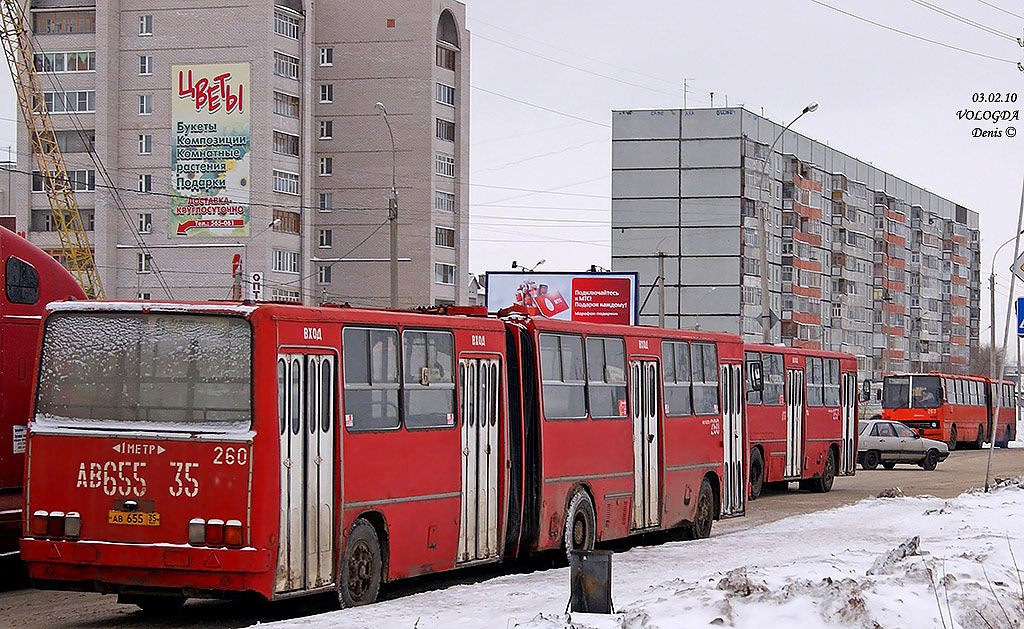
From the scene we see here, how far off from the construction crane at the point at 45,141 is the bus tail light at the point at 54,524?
54127 millimetres

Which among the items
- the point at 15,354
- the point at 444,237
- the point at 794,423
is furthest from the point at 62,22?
the point at 15,354

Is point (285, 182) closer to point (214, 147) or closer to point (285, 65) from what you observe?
point (214, 147)

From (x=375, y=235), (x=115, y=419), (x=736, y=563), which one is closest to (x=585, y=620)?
(x=115, y=419)

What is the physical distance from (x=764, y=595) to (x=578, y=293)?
48868 millimetres

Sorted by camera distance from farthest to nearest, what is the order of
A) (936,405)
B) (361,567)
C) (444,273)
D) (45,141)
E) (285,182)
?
(444,273) < (285,182) < (45,141) < (936,405) < (361,567)

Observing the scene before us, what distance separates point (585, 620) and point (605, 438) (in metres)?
8.05

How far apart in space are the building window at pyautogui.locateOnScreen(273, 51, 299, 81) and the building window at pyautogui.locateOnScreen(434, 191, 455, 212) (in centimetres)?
1135

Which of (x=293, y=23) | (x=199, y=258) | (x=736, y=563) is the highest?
(x=293, y=23)

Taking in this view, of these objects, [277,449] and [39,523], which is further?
[39,523]

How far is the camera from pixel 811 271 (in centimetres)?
10750

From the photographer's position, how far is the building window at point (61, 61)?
81.1 meters

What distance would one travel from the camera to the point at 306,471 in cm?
1162

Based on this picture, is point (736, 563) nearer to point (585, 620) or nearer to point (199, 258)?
point (585, 620)

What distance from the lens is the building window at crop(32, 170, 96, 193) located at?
265 feet
